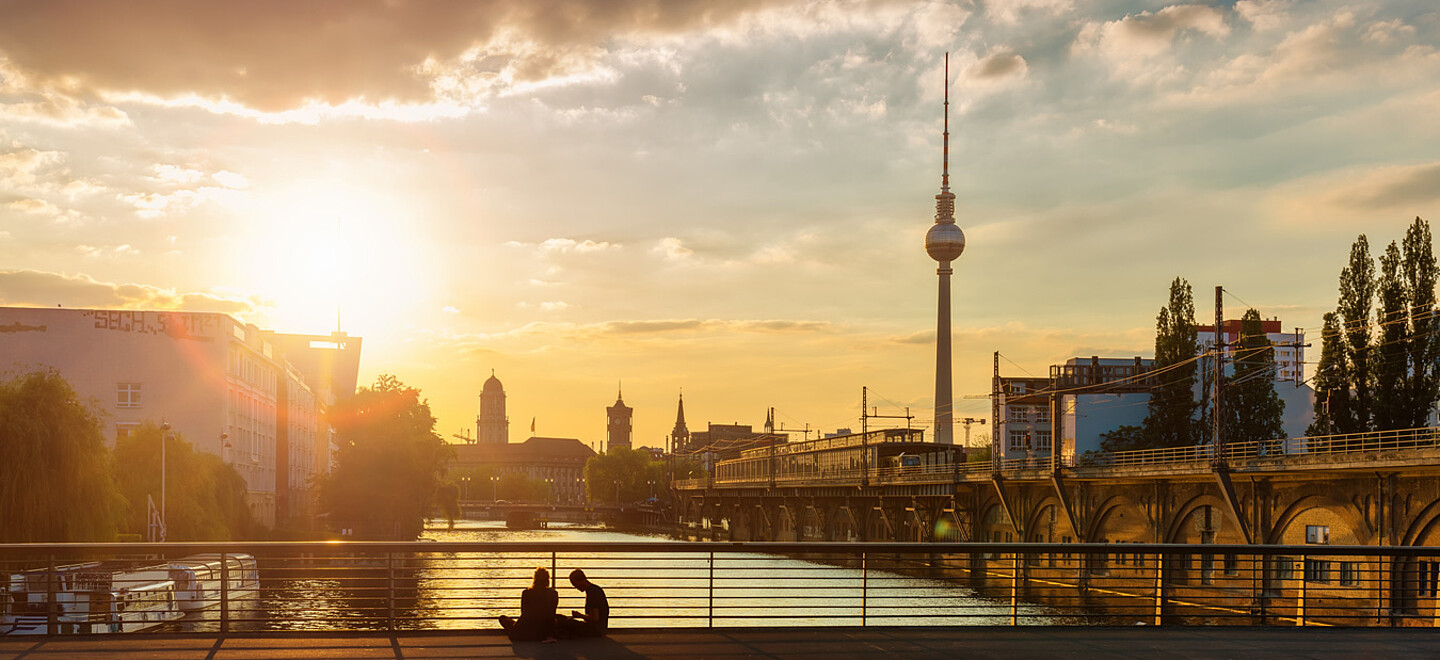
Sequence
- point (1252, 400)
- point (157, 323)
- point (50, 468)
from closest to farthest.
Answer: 1. point (50, 468)
2. point (157, 323)
3. point (1252, 400)

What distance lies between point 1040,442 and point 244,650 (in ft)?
394

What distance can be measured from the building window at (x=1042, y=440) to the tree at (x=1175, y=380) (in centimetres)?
4612

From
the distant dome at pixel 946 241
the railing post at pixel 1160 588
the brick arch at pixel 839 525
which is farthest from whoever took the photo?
the distant dome at pixel 946 241

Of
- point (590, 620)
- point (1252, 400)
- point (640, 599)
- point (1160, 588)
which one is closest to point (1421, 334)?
point (1252, 400)

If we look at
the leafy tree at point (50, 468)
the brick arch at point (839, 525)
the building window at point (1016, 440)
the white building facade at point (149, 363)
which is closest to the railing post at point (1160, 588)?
the leafy tree at point (50, 468)

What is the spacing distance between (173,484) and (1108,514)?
162ft

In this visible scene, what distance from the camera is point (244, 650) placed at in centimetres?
1278

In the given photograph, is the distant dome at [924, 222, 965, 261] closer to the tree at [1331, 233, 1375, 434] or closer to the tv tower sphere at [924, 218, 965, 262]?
the tv tower sphere at [924, 218, 965, 262]

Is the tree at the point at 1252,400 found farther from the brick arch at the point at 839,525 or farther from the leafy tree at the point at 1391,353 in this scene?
the brick arch at the point at 839,525

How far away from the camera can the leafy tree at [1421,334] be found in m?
55.3

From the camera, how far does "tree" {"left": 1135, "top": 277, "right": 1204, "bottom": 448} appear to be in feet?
254

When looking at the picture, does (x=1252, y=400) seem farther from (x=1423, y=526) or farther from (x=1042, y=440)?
(x=1042, y=440)

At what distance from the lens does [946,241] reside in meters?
164

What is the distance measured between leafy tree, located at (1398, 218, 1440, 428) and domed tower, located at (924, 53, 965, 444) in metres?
94.7
